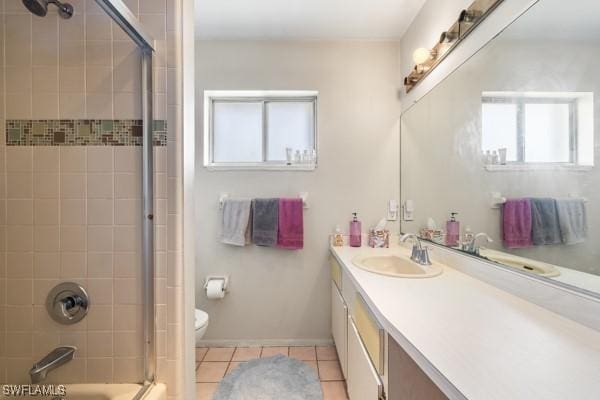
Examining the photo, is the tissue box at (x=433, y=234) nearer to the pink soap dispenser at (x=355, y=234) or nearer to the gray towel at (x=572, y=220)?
the pink soap dispenser at (x=355, y=234)

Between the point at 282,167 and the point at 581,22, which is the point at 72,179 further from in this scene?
the point at 581,22

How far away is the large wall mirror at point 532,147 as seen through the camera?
73 cm

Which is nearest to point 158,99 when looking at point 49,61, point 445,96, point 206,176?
point 49,61

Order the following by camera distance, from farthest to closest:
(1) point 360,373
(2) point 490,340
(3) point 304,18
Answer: (3) point 304,18, (1) point 360,373, (2) point 490,340

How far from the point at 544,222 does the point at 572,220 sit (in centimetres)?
9

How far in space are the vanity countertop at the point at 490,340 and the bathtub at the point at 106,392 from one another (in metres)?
0.80

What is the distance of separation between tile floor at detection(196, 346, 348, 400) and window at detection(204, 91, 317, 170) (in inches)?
60.0

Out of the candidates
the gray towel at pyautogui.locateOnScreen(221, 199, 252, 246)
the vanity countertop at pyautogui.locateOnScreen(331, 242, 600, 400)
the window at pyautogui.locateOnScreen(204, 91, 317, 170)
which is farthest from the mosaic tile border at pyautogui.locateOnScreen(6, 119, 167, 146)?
the window at pyautogui.locateOnScreen(204, 91, 317, 170)

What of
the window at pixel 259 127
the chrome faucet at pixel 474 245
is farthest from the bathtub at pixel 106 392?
the window at pixel 259 127

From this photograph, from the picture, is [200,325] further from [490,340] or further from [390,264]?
[490,340]

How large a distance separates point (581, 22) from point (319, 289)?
194 centimetres

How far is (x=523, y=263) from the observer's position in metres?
0.94

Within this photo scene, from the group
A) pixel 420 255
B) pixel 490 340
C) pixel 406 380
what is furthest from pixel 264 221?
pixel 490 340

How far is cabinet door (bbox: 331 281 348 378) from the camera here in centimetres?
152
